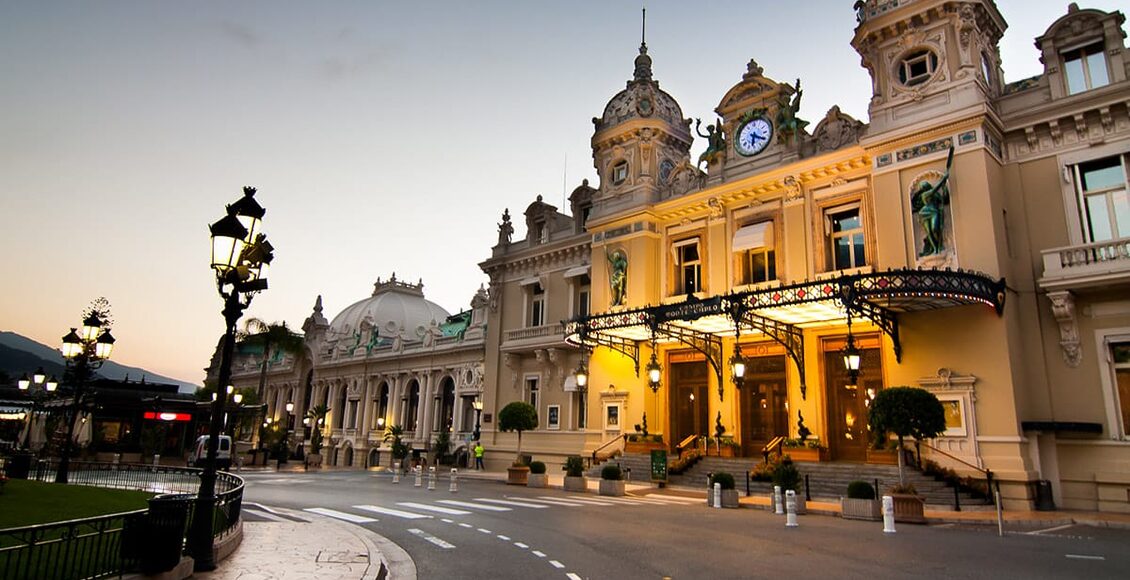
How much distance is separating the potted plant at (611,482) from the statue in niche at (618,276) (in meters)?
9.86

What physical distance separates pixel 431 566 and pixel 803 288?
50.3 feet

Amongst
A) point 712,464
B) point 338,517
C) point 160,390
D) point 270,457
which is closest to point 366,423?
point 270,457

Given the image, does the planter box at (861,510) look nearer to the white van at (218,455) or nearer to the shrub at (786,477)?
the shrub at (786,477)

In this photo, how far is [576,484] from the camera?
79.8 ft

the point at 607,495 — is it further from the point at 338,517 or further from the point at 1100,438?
the point at 1100,438

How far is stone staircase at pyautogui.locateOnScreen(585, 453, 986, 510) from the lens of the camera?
1934 cm

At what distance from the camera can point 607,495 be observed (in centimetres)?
2278

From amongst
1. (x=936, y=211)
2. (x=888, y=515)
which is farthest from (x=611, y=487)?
(x=936, y=211)

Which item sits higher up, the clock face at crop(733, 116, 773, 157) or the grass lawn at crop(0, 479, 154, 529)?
the clock face at crop(733, 116, 773, 157)

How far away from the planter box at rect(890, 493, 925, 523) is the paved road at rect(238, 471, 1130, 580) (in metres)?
0.84

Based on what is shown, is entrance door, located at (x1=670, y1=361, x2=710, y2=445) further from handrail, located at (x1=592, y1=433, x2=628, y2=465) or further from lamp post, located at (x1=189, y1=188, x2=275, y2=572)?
lamp post, located at (x1=189, y1=188, x2=275, y2=572)

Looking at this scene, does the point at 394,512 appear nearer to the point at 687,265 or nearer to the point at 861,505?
the point at 861,505

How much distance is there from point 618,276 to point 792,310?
10.4 meters

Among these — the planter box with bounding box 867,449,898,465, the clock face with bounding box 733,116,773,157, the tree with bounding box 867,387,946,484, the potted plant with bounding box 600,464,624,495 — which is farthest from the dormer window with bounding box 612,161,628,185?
the tree with bounding box 867,387,946,484
